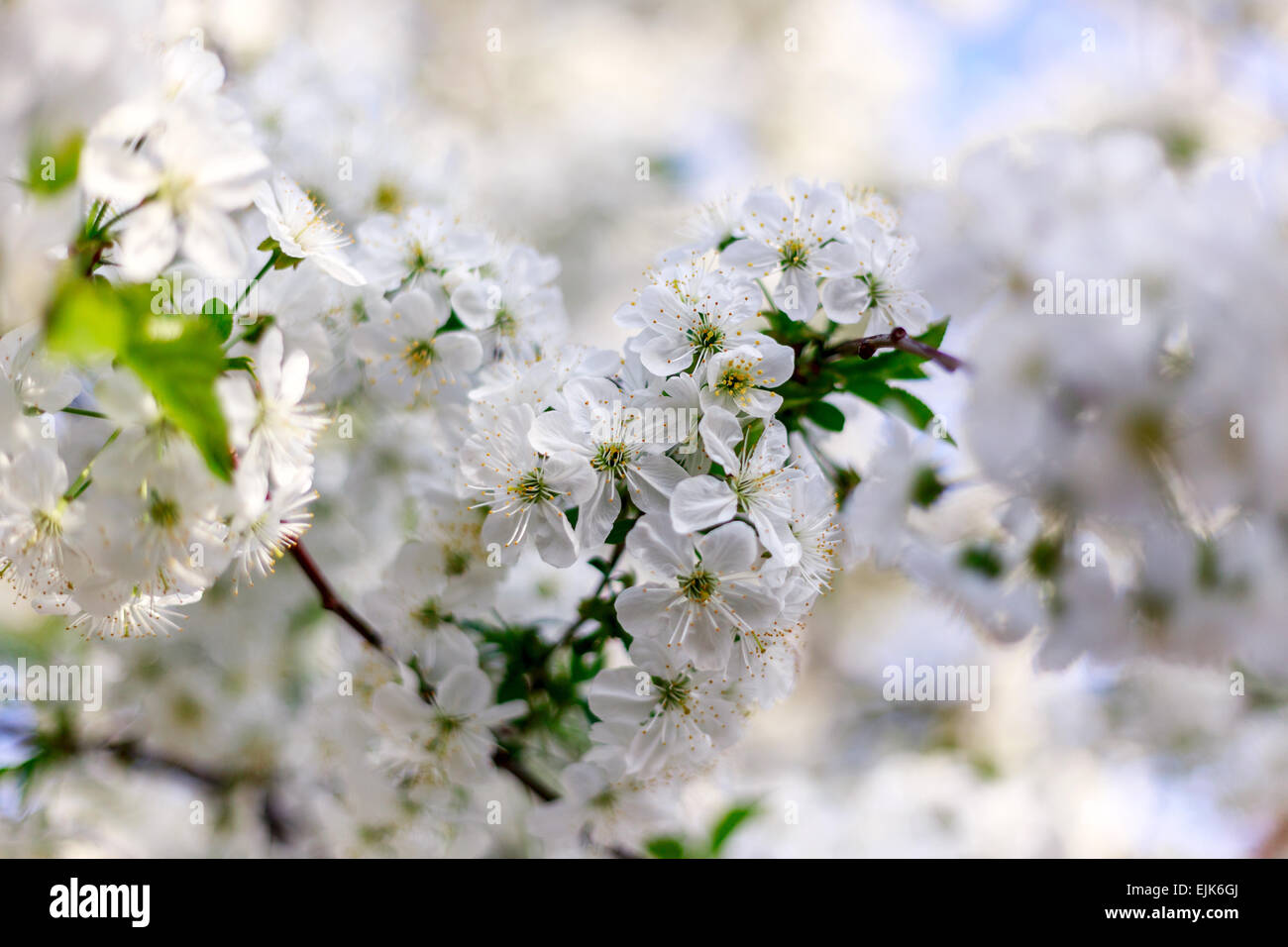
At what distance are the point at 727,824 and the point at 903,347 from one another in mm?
706

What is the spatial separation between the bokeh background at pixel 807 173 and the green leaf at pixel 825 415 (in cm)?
10

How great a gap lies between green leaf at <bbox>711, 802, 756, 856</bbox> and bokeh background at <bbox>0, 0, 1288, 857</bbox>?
5 cm

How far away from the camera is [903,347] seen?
671 millimetres

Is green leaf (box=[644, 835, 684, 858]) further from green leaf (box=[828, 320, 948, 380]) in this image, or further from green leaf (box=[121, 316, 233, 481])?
green leaf (box=[121, 316, 233, 481])

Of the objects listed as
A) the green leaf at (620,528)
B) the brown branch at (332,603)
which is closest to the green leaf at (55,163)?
the brown branch at (332,603)

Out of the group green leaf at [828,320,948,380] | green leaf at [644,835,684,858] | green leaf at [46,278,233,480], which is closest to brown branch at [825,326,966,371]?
green leaf at [828,320,948,380]

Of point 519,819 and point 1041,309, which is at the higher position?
point 1041,309

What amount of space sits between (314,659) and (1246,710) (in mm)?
1837

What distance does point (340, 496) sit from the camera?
1.15 m

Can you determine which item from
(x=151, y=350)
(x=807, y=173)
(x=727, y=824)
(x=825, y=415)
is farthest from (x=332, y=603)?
(x=807, y=173)

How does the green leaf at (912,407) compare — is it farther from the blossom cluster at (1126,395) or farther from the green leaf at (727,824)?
the green leaf at (727,824)

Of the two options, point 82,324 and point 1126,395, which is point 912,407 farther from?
point 82,324
